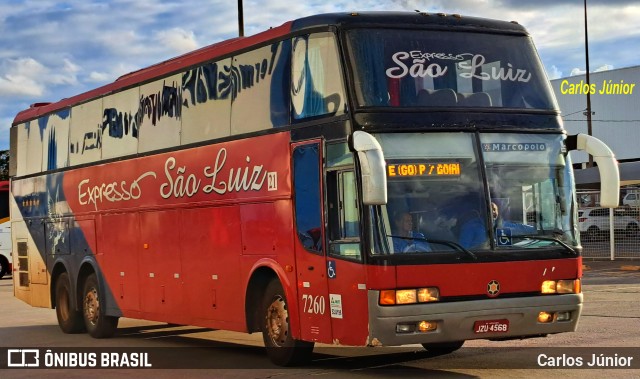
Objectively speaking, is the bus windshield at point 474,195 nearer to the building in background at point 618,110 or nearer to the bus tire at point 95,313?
the bus tire at point 95,313

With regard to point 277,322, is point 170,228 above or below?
above

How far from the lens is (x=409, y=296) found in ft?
36.3

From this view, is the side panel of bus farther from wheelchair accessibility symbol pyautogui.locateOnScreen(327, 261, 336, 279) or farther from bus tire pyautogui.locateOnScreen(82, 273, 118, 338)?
wheelchair accessibility symbol pyautogui.locateOnScreen(327, 261, 336, 279)

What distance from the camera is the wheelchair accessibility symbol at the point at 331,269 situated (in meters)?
Result: 11.7

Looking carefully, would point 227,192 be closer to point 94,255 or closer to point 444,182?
point 444,182

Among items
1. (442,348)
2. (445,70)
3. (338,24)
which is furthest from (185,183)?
(445,70)

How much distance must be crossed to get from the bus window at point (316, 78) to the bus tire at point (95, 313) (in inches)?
270

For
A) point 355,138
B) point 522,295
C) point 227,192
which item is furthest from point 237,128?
point 522,295

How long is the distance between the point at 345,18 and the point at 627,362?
4.63m

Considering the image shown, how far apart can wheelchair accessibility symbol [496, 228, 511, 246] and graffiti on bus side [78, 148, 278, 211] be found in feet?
8.96

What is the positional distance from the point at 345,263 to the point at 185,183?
4.36m

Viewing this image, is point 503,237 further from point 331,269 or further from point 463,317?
point 331,269

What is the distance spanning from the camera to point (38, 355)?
51.4ft

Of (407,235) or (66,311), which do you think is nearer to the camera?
(407,235)
